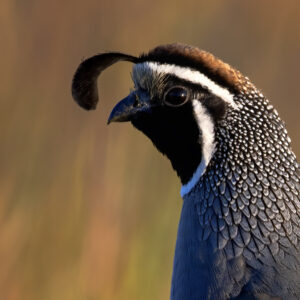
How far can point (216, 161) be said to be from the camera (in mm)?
2945

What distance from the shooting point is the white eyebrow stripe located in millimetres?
2883

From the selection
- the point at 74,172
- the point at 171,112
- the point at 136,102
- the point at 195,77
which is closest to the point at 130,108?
the point at 136,102

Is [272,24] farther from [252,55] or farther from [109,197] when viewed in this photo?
[109,197]

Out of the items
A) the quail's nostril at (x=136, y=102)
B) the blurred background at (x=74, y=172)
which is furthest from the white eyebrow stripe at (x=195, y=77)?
the blurred background at (x=74, y=172)

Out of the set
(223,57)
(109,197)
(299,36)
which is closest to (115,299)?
(109,197)

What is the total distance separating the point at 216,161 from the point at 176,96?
252mm

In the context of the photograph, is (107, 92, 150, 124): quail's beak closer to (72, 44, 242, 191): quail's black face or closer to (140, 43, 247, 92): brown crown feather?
(72, 44, 242, 191): quail's black face

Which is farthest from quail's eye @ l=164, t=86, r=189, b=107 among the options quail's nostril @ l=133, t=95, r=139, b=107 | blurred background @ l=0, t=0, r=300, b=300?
blurred background @ l=0, t=0, r=300, b=300

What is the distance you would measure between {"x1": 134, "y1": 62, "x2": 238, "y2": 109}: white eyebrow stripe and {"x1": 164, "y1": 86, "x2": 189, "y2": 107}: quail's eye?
0.05 meters

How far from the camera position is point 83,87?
125 inches

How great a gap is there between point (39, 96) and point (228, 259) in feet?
4.97

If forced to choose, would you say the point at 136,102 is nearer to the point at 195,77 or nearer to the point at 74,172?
the point at 195,77

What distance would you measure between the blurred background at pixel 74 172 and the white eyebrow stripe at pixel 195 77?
1.06 meters

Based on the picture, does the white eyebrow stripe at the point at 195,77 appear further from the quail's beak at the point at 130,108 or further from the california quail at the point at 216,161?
the quail's beak at the point at 130,108
